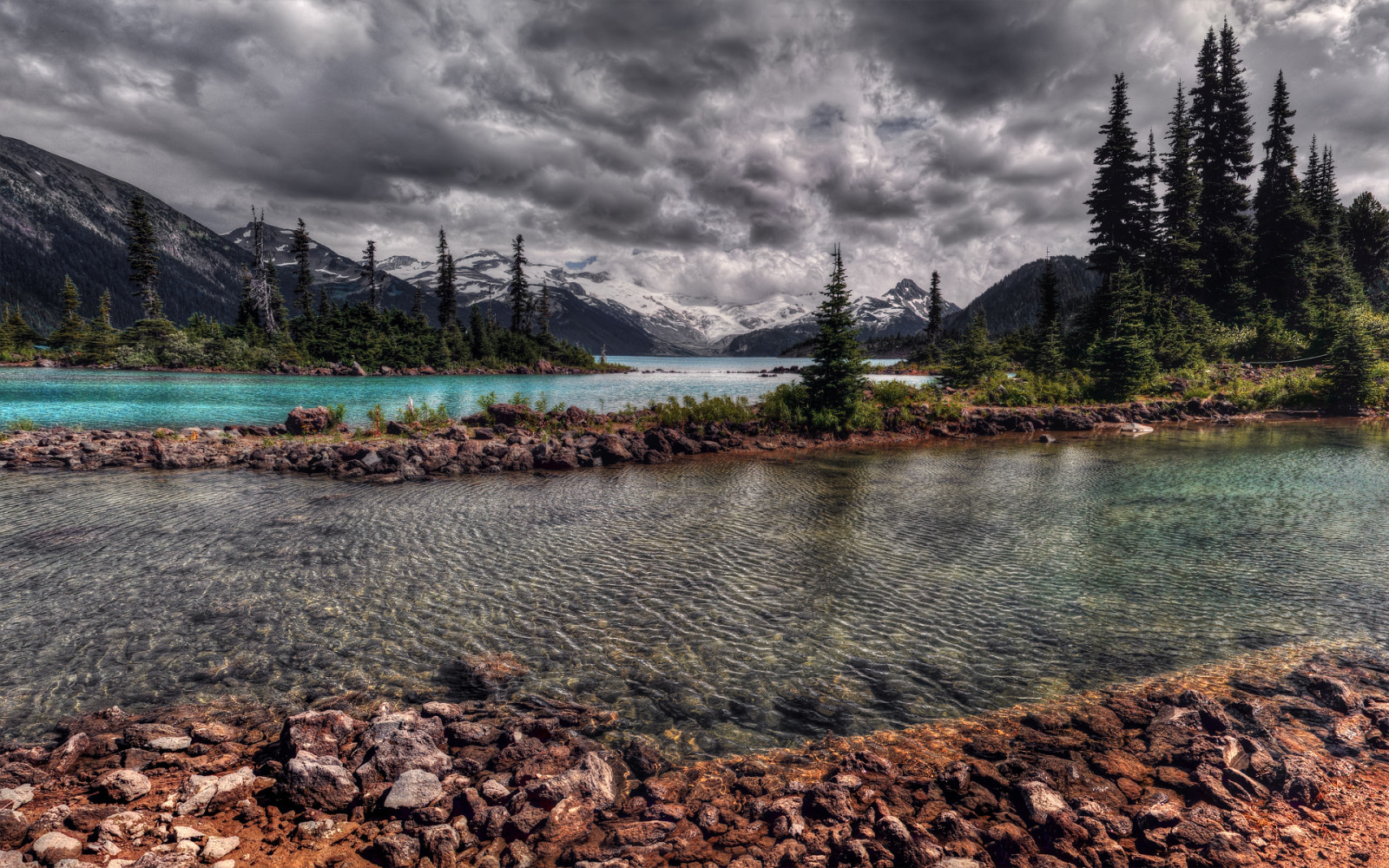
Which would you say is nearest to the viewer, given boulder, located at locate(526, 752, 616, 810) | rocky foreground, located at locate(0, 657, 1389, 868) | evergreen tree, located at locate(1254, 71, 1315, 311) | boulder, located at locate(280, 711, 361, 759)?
rocky foreground, located at locate(0, 657, 1389, 868)

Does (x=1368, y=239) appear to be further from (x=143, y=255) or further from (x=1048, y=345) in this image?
(x=143, y=255)

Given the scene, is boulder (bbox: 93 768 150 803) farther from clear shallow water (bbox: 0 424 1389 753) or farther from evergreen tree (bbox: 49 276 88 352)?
evergreen tree (bbox: 49 276 88 352)

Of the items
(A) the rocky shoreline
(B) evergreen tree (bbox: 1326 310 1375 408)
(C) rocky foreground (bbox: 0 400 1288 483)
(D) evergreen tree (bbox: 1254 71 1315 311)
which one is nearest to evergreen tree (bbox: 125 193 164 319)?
(A) the rocky shoreline

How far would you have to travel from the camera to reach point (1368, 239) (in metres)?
76.8

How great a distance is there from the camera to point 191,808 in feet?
16.4

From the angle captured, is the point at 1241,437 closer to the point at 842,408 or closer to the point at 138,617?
the point at 842,408

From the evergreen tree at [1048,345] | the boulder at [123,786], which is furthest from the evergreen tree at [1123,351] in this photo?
the boulder at [123,786]

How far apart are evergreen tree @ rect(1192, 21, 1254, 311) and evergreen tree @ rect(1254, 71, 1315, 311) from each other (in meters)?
2.47

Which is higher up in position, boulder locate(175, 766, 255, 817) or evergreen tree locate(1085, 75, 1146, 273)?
evergreen tree locate(1085, 75, 1146, 273)

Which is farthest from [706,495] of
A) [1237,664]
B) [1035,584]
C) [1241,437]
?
[1241,437]

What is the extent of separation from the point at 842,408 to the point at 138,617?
3041cm

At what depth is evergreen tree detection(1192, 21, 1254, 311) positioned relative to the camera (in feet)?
218

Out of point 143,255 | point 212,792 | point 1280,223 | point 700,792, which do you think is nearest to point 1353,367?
point 1280,223

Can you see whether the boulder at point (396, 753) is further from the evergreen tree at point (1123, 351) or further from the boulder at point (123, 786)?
the evergreen tree at point (1123, 351)
